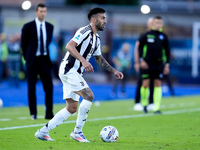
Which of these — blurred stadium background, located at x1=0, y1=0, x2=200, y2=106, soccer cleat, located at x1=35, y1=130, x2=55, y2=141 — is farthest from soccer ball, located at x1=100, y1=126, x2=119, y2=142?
blurred stadium background, located at x1=0, y1=0, x2=200, y2=106

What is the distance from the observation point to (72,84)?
759 centimetres

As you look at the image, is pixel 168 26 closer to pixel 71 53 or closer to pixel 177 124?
pixel 177 124

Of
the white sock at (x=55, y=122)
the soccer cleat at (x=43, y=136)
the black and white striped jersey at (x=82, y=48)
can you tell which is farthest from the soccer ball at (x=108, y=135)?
the black and white striped jersey at (x=82, y=48)

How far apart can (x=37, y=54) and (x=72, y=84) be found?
3.58 m

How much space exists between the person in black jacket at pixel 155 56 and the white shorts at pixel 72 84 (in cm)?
572

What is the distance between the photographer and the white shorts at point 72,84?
758 cm

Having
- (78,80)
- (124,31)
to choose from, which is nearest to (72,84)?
(78,80)

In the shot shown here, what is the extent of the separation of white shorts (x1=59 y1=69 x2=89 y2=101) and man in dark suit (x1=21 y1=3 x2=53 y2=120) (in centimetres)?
341

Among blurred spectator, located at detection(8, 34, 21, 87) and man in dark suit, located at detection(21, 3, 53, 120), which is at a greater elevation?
man in dark suit, located at detection(21, 3, 53, 120)

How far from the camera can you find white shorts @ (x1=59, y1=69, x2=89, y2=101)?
299 inches

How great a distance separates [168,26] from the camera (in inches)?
1213

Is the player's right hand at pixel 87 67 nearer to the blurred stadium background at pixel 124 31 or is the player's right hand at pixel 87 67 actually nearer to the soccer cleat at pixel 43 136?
the soccer cleat at pixel 43 136

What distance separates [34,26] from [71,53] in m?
3.82

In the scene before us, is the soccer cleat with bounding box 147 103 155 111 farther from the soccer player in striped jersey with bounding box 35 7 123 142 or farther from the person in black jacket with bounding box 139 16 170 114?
the soccer player in striped jersey with bounding box 35 7 123 142
